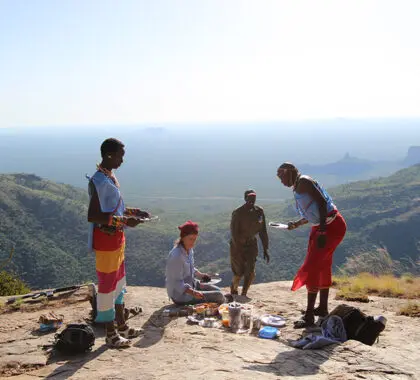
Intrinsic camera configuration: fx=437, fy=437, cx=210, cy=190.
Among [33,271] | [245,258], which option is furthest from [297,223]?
[33,271]

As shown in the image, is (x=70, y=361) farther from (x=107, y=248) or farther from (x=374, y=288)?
(x=374, y=288)

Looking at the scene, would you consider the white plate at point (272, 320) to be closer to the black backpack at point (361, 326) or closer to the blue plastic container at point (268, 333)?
the blue plastic container at point (268, 333)

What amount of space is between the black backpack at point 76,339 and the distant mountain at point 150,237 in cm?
5880

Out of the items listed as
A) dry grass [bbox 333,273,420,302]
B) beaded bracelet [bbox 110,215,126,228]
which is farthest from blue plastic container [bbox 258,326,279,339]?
dry grass [bbox 333,273,420,302]

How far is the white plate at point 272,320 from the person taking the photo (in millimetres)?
6328

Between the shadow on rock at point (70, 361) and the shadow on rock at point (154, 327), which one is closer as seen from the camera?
the shadow on rock at point (70, 361)

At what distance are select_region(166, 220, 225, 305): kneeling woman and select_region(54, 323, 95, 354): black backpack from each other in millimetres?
1924

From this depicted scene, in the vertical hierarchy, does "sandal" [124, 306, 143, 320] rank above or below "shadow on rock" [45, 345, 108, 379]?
below

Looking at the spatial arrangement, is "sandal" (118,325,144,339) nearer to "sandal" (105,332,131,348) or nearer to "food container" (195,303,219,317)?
"sandal" (105,332,131,348)

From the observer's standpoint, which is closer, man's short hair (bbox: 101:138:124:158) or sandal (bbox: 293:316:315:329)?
man's short hair (bbox: 101:138:124:158)

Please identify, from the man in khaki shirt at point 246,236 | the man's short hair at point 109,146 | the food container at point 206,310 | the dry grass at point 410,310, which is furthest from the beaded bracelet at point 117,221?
the dry grass at point 410,310

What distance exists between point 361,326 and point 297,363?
1239 millimetres

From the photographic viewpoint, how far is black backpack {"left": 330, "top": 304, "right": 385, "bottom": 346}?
17.7ft

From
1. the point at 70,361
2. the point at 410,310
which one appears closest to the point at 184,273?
the point at 70,361
